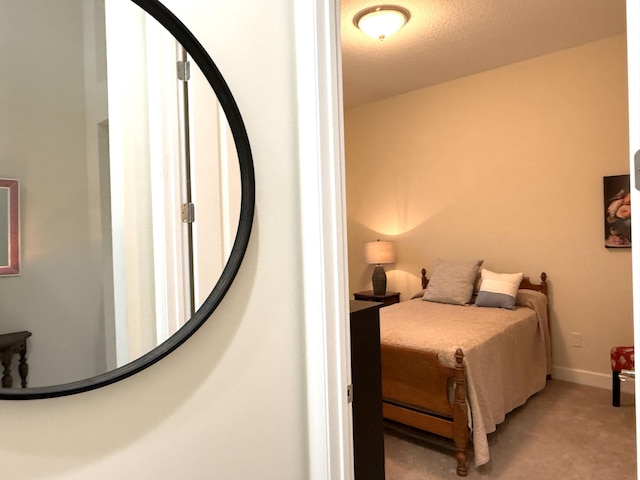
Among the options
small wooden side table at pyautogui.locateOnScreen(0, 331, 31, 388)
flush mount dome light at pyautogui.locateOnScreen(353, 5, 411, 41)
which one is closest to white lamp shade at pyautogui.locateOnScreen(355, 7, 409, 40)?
flush mount dome light at pyautogui.locateOnScreen(353, 5, 411, 41)

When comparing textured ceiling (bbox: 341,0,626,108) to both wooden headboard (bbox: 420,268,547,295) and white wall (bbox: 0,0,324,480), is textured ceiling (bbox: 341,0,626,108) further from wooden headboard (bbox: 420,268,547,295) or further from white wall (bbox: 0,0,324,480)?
white wall (bbox: 0,0,324,480)

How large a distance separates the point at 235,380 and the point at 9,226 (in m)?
0.59

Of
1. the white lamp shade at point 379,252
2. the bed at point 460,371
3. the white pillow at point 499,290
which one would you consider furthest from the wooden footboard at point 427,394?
the white lamp shade at point 379,252

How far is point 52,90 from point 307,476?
3.67 ft

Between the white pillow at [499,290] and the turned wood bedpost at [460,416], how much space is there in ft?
4.34

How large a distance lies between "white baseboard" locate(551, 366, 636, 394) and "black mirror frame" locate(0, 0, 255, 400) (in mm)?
3481

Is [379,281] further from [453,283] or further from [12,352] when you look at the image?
[12,352]

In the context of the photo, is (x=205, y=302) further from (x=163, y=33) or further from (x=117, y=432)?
(x=163, y=33)

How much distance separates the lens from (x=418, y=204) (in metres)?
4.63

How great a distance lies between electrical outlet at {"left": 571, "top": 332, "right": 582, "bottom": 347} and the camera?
3.71 m

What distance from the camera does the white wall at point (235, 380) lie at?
867 millimetres

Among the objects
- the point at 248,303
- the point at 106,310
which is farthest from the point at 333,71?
the point at 106,310

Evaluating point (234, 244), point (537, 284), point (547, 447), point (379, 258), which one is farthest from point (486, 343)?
point (234, 244)

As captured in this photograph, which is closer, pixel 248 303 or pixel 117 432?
pixel 117 432
